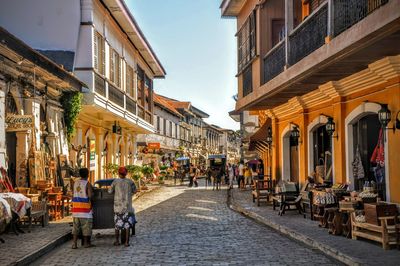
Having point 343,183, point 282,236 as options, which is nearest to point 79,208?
point 282,236

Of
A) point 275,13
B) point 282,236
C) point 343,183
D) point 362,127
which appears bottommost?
point 282,236

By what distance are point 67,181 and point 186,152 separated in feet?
180

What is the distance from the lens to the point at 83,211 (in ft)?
38.0

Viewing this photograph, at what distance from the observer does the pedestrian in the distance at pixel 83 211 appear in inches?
454

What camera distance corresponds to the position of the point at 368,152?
47.0 feet

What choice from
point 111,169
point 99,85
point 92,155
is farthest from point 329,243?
point 111,169

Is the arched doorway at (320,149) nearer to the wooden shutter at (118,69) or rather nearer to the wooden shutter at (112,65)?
the wooden shutter at (112,65)

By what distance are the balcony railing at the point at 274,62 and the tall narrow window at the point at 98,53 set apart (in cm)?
Answer: 648

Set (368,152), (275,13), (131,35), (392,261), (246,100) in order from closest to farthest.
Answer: (392,261), (368,152), (275,13), (246,100), (131,35)

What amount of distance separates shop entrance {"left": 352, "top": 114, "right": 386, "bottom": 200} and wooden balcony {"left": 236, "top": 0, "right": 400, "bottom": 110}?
137 centimetres

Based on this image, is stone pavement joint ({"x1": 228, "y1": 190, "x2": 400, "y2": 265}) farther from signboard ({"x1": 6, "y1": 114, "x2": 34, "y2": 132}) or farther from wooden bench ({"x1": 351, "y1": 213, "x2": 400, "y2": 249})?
signboard ({"x1": 6, "y1": 114, "x2": 34, "y2": 132})

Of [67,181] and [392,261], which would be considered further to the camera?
[67,181]

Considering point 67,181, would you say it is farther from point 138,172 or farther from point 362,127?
point 138,172

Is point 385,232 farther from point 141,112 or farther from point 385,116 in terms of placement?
point 141,112
